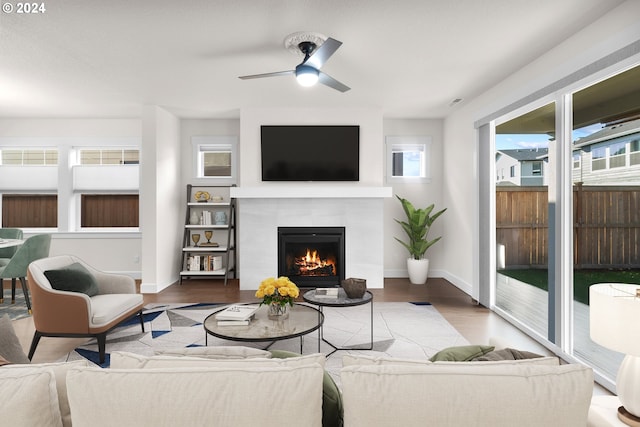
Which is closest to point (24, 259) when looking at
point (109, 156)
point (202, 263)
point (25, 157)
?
point (202, 263)

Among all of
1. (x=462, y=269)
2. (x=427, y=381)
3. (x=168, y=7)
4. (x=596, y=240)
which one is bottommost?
(x=462, y=269)

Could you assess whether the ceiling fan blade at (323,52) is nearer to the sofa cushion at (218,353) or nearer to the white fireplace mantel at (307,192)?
the sofa cushion at (218,353)

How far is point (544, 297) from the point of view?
3520 mm

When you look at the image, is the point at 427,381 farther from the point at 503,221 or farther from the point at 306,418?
the point at 503,221

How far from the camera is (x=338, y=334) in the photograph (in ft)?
11.9

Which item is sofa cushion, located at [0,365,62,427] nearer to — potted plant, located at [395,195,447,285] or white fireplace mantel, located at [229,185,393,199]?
white fireplace mantel, located at [229,185,393,199]

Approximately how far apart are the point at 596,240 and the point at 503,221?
1419 millimetres

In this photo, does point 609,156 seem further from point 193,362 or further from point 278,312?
point 193,362

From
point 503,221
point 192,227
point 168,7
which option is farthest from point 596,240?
point 192,227

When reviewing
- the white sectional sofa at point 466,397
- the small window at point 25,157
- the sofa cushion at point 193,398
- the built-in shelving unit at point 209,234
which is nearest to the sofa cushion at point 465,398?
the white sectional sofa at point 466,397

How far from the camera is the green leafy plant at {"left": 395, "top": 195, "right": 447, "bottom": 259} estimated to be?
227 inches

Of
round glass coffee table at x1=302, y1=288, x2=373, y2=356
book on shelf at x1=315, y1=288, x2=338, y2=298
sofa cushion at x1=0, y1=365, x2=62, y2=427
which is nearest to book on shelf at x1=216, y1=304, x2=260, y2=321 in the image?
round glass coffee table at x1=302, y1=288, x2=373, y2=356

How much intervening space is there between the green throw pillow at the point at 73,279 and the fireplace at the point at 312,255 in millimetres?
2669

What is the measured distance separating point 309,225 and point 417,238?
170cm
